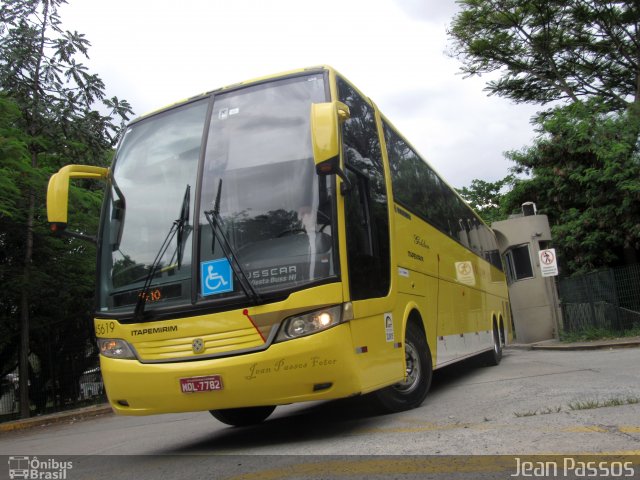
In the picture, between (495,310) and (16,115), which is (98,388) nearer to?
(16,115)

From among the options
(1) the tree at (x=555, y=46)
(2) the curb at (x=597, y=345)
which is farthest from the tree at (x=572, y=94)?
(2) the curb at (x=597, y=345)

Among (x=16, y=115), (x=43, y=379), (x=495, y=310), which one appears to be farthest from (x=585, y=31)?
(x=43, y=379)

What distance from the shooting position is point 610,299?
62.9ft

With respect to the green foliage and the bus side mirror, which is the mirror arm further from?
the green foliage

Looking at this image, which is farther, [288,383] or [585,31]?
[585,31]

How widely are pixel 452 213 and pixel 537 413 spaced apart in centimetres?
571

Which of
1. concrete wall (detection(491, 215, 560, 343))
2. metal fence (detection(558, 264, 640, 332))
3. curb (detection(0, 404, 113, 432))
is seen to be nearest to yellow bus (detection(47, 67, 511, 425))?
curb (detection(0, 404, 113, 432))

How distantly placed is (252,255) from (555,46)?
72.0ft

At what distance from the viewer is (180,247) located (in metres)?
5.53

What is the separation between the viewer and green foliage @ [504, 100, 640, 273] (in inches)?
760

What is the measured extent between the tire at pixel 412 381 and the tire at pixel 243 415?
1.65 m

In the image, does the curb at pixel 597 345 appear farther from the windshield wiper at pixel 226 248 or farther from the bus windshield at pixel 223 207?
the windshield wiper at pixel 226 248

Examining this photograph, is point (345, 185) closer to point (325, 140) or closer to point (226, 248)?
point (325, 140)

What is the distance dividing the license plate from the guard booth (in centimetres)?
1920
